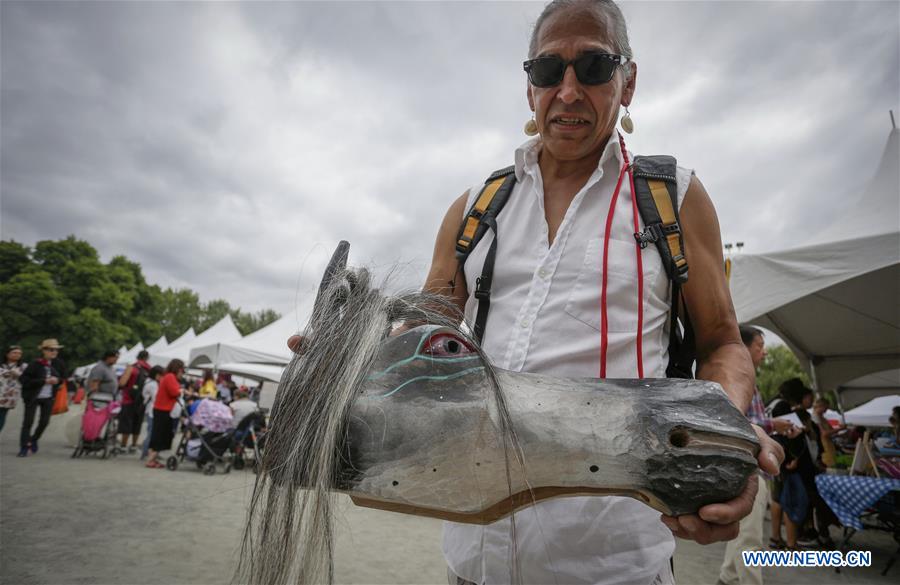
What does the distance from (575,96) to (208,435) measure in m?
9.20

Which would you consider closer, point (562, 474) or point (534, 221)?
point (562, 474)

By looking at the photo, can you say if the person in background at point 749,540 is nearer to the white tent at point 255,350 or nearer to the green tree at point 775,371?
the white tent at point 255,350

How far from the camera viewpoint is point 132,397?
9.27 metres

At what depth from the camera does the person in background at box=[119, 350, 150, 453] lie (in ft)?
29.7

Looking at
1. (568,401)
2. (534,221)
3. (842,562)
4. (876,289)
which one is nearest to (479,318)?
(534,221)

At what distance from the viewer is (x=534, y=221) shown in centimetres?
149

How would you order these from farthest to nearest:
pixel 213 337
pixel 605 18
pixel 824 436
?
pixel 213 337
pixel 824 436
pixel 605 18

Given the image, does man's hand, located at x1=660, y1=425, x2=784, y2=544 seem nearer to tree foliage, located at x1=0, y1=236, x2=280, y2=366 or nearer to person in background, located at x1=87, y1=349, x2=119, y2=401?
person in background, located at x1=87, y1=349, x2=119, y2=401

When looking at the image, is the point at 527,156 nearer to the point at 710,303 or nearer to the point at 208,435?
the point at 710,303

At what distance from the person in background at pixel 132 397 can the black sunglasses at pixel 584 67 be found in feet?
33.6

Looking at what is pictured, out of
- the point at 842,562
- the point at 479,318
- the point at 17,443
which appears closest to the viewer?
the point at 479,318

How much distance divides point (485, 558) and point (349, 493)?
0.59 metres

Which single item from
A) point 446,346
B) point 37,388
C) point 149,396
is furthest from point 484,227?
point 149,396

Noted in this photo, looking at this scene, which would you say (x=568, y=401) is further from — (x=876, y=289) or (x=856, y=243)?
(x=876, y=289)
